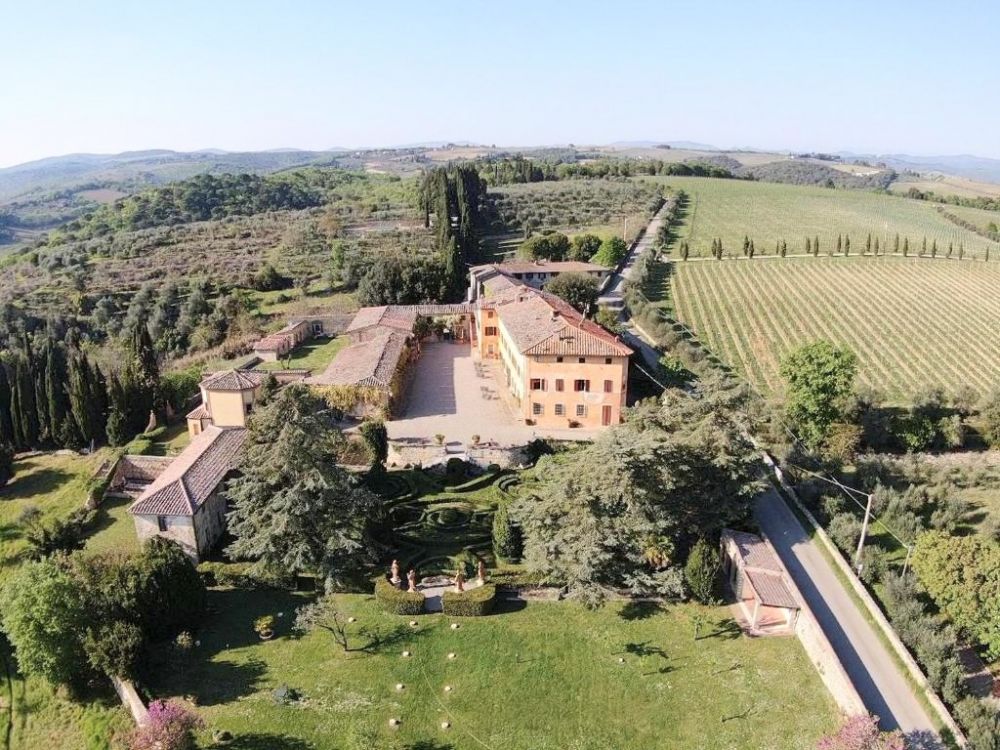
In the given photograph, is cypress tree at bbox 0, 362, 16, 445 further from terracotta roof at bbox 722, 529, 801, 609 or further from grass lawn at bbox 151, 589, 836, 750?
terracotta roof at bbox 722, 529, 801, 609

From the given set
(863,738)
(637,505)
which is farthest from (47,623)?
(863,738)

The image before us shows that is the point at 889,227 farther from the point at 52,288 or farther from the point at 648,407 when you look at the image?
the point at 52,288

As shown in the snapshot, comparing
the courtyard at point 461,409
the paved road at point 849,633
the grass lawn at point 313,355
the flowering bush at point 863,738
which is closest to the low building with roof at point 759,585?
the paved road at point 849,633

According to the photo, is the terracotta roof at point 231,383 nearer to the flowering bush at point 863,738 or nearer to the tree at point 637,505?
the tree at point 637,505

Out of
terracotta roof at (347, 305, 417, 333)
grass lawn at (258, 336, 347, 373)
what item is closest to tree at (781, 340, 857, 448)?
terracotta roof at (347, 305, 417, 333)

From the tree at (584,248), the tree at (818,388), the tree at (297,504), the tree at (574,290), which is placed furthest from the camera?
the tree at (584,248)

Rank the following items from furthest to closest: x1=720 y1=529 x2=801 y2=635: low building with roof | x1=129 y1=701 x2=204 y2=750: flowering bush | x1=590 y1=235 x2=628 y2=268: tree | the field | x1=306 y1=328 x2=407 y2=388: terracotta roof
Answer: the field → x1=590 y1=235 x2=628 y2=268: tree → x1=306 y1=328 x2=407 y2=388: terracotta roof → x1=720 y1=529 x2=801 y2=635: low building with roof → x1=129 y1=701 x2=204 y2=750: flowering bush
